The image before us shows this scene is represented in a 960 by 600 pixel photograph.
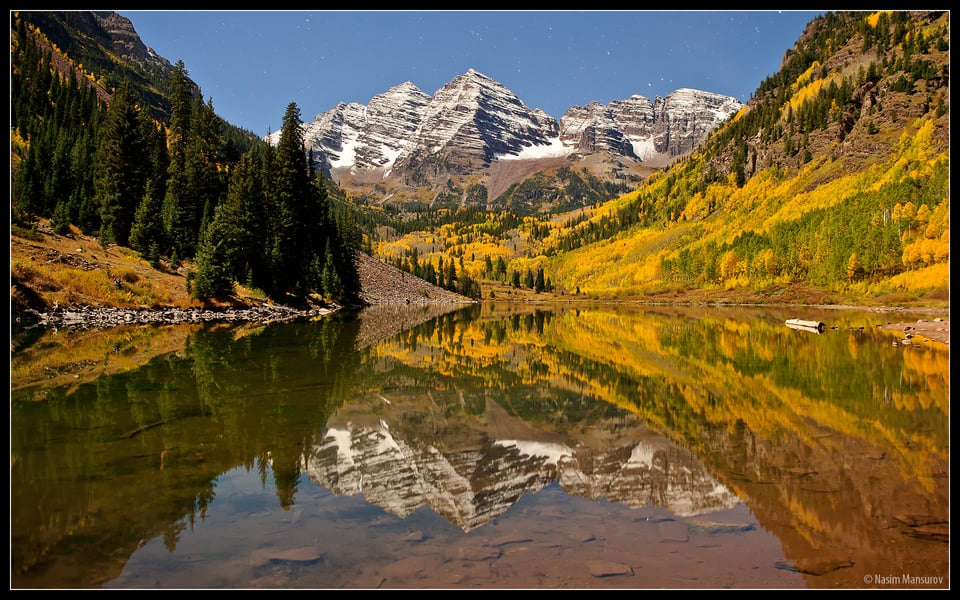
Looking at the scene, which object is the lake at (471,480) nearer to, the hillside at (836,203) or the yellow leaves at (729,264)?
the hillside at (836,203)

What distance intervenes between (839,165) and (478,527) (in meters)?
164

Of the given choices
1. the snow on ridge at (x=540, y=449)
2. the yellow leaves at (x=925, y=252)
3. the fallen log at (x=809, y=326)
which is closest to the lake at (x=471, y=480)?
the snow on ridge at (x=540, y=449)

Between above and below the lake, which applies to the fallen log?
above

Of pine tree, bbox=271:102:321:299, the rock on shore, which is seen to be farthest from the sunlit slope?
pine tree, bbox=271:102:321:299

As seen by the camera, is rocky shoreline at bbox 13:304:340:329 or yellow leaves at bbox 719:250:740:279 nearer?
rocky shoreline at bbox 13:304:340:329

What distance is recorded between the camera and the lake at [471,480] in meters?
6.82

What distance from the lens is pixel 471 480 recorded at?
10.4m

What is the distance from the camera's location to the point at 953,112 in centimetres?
1077

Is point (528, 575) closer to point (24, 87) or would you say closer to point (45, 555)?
point (45, 555)

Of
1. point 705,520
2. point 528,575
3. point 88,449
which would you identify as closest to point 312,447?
point 88,449

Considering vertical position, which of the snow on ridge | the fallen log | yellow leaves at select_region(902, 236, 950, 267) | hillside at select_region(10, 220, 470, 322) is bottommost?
the snow on ridge

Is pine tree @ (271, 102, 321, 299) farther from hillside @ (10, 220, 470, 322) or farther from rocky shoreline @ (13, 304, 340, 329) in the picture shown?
rocky shoreline @ (13, 304, 340, 329)

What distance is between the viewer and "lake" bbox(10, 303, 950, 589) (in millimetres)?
6824

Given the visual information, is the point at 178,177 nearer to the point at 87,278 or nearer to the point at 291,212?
the point at 291,212
